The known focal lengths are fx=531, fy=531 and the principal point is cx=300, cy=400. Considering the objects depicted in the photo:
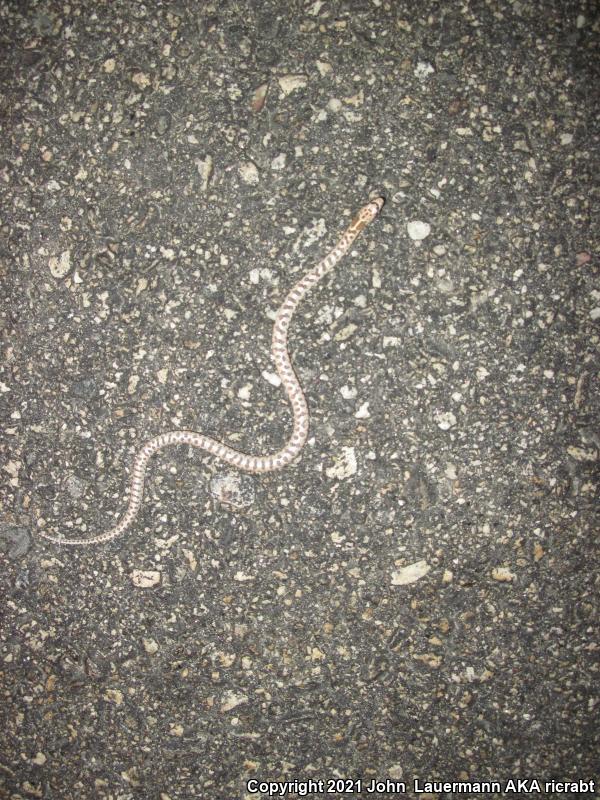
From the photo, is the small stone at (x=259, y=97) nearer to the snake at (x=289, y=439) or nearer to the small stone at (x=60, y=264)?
the snake at (x=289, y=439)

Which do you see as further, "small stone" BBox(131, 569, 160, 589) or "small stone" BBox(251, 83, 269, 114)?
"small stone" BBox(131, 569, 160, 589)

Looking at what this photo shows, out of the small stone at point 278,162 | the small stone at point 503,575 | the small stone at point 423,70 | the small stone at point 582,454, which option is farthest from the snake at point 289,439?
the small stone at point 582,454

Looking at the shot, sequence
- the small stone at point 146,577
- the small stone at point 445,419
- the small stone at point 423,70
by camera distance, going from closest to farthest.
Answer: the small stone at point 423,70 → the small stone at point 445,419 → the small stone at point 146,577

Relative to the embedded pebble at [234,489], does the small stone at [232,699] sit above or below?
below

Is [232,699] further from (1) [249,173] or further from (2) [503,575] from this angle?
(1) [249,173]

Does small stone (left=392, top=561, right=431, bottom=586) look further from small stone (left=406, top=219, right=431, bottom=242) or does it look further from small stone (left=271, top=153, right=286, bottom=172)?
small stone (left=271, top=153, right=286, bottom=172)

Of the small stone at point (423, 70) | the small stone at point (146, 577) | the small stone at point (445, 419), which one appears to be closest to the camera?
the small stone at point (423, 70)

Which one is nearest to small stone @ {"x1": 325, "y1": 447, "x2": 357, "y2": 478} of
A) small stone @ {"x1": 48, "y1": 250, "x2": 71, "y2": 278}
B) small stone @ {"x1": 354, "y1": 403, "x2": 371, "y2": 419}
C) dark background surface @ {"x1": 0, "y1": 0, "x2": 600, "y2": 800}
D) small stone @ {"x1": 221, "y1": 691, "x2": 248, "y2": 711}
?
dark background surface @ {"x1": 0, "y1": 0, "x2": 600, "y2": 800}
